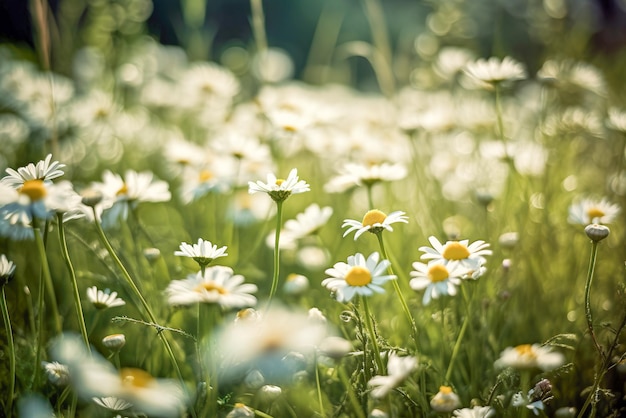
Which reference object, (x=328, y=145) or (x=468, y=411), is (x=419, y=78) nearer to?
(x=328, y=145)

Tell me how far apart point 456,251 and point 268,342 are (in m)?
0.47

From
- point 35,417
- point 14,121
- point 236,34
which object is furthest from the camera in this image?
point 236,34

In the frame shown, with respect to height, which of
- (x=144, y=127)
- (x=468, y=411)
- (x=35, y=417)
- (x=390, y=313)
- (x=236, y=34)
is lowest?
(x=236, y=34)

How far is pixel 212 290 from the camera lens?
123cm

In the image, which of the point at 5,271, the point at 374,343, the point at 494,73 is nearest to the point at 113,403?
the point at 5,271

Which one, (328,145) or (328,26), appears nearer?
(328,145)

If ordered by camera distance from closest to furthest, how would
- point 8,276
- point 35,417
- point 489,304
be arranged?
point 35,417
point 8,276
point 489,304

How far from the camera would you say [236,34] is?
7438 millimetres

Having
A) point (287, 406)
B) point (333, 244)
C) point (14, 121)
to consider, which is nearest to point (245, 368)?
point (287, 406)

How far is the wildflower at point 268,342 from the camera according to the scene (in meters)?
1.17

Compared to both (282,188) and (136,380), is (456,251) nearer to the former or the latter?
(282,188)

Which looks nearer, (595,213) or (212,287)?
(212,287)

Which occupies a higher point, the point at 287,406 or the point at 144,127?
the point at 287,406

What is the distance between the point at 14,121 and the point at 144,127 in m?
0.70
